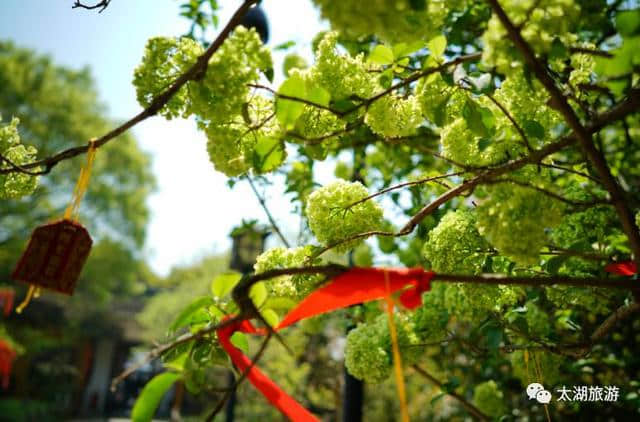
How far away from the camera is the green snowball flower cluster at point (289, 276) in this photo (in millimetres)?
1420

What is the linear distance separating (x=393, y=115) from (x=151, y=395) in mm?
1021

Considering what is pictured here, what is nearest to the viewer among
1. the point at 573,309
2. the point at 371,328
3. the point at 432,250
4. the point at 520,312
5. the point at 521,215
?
the point at 521,215

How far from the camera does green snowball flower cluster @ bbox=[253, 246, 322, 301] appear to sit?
4.66 ft

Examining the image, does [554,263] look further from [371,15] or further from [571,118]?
[371,15]

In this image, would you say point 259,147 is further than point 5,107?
No

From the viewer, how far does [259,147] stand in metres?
1.08

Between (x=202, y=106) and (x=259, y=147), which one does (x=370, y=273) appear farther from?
(x=202, y=106)

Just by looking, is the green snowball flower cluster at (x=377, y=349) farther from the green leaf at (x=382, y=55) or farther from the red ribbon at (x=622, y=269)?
the green leaf at (x=382, y=55)

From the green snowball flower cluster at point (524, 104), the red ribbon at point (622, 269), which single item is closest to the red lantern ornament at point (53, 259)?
the green snowball flower cluster at point (524, 104)

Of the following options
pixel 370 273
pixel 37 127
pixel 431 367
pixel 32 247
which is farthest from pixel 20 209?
pixel 370 273

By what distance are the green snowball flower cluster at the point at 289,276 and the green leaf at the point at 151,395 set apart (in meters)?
0.46

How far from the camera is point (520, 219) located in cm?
99

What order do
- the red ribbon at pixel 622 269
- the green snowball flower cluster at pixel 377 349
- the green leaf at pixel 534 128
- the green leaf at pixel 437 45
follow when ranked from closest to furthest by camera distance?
the green leaf at pixel 437 45, the green leaf at pixel 534 128, the red ribbon at pixel 622 269, the green snowball flower cluster at pixel 377 349

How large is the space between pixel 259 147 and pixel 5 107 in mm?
16670
